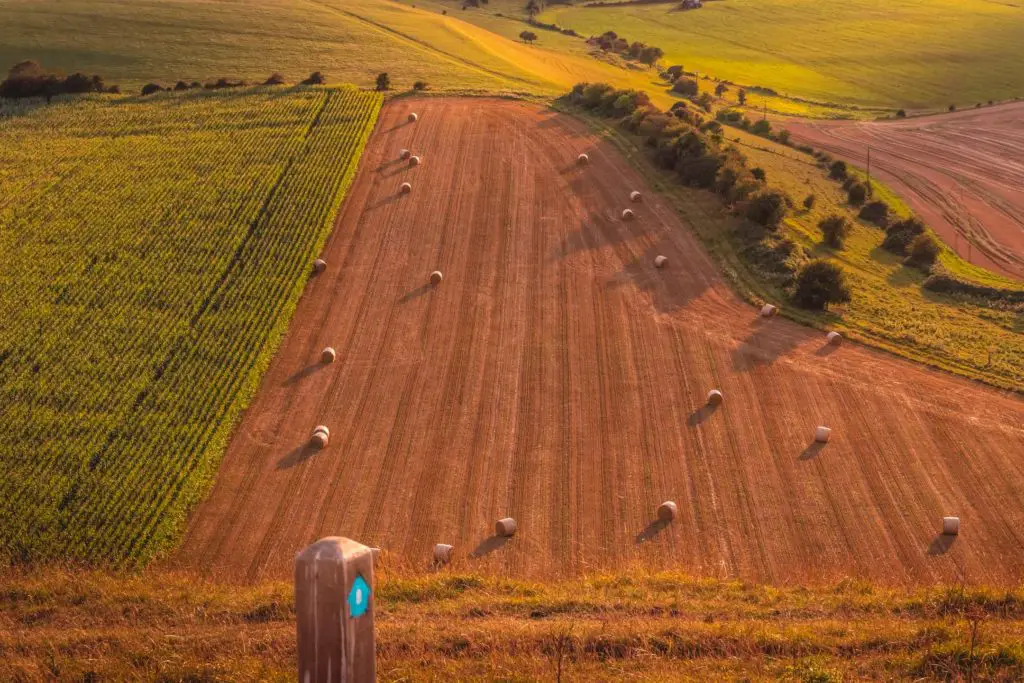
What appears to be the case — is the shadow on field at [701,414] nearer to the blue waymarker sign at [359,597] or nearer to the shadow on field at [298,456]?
the shadow on field at [298,456]

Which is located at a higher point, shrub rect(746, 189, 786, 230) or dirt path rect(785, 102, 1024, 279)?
shrub rect(746, 189, 786, 230)

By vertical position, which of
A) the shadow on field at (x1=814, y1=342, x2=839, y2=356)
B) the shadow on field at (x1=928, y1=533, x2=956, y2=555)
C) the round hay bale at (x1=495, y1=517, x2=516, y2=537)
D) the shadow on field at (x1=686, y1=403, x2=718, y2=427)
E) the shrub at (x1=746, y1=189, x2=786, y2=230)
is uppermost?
the shrub at (x1=746, y1=189, x2=786, y2=230)

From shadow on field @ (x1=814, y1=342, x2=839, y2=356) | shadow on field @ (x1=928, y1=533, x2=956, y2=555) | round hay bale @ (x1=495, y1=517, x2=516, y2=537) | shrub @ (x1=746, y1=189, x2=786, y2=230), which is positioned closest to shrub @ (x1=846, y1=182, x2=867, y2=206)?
shrub @ (x1=746, y1=189, x2=786, y2=230)

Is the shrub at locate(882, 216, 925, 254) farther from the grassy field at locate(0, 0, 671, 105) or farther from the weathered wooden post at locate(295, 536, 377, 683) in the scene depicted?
the weathered wooden post at locate(295, 536, 377, 683)

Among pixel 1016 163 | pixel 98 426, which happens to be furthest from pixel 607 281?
pixel 1016 163

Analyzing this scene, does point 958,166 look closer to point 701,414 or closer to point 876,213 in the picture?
point 876,213

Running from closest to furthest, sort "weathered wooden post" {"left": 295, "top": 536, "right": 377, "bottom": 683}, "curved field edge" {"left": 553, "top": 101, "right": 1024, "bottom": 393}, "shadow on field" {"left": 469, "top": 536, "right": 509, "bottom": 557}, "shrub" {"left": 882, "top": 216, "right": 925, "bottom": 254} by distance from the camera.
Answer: "weathered wooden post" {"left": 295, "top": 536, "right": 377, "bottom": 683} → "shadow on field" {"left": 469, "top": 536, "right": 509, "bottom": 557} → "curved field edge" {"left": 553, "top": 101, "right": 1024, "bottom": 393} → "shrub" {"left": 882, "top": 216, "right": 925, "bottom": 254}

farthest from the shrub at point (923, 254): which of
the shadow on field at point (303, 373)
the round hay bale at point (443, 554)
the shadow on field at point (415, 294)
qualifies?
the round hay bale at point (443, 554)
